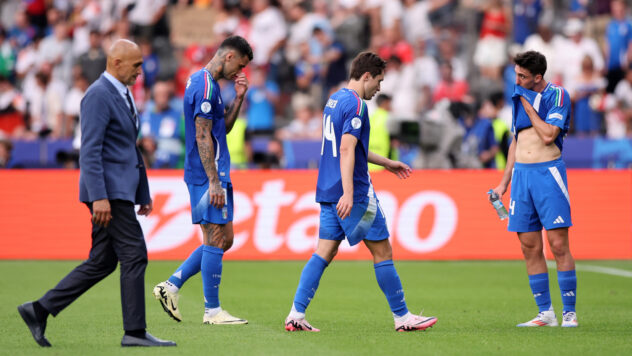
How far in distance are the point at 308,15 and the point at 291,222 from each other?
787 centimetres

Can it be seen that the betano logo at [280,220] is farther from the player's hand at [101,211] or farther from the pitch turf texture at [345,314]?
the player's hand at [101,211]

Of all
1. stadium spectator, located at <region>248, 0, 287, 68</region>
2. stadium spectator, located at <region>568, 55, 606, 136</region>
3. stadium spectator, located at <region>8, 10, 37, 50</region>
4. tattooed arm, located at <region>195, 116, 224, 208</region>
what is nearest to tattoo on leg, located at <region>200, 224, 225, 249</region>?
tattooed arm, located at <region>195, 116, 224, 208</region>

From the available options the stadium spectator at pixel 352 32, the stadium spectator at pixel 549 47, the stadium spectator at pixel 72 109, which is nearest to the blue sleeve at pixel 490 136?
the stadium spectator at pixel 549 47

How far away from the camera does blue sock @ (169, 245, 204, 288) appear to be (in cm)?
903

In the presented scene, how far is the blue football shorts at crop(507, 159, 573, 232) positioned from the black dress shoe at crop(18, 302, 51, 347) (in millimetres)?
4390

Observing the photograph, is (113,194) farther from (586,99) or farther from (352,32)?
(352,32)

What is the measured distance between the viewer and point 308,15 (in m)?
22.5

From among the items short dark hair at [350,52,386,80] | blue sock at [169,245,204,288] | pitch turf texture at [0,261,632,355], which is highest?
short dark hair at [350,52,386,80]

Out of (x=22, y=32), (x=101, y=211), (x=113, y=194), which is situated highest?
(x=22, y=32)

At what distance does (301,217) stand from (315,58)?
6593 mm

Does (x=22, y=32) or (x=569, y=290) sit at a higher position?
(x=22, y=32)

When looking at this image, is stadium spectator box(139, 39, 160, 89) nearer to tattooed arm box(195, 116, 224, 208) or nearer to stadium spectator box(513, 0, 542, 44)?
stadium spectator box(513, 0, 542, 44)

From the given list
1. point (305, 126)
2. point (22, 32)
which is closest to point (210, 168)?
point (305, 126)

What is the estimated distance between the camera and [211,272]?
350 inches
